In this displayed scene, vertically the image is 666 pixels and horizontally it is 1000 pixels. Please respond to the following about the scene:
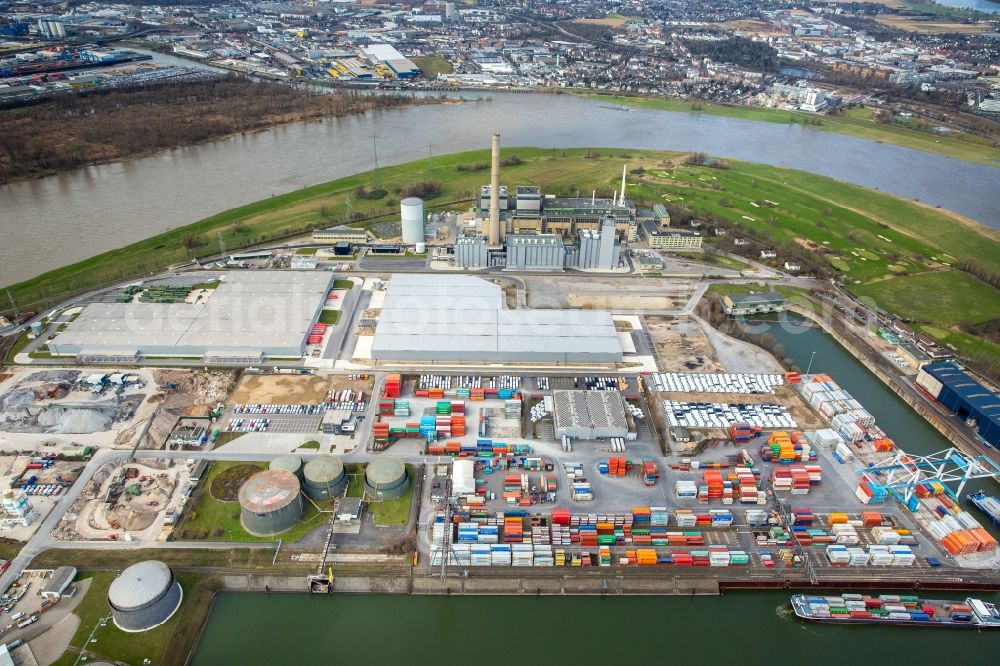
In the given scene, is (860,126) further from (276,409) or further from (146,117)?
(146,117)

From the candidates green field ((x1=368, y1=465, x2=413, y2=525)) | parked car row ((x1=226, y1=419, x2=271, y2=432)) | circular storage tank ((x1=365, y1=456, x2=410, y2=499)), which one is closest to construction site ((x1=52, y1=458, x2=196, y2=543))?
parked car row ((x1=226, y1=419, x2=271, y2=432))

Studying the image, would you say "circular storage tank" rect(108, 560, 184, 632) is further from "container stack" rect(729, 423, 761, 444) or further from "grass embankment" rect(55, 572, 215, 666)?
"container stack" rect(729, 423, 761, 444)

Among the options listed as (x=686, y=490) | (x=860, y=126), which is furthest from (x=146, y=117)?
(x=860, y=126)

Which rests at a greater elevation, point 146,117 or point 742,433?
point 146,117


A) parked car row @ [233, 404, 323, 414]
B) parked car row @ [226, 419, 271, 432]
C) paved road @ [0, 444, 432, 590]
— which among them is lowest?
paved road @ [0, 444, 432, 590]

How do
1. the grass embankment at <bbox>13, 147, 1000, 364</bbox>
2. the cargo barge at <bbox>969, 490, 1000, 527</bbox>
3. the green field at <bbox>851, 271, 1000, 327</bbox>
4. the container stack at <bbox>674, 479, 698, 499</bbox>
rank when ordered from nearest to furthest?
the container stack at <bbox>674, 479, 698, 499</bbox>, the cargo barge at <bbox>969, 490, 1000, 527</bbox>, the green field at <bbox>851, 271, 1000, 327</bbox>, the grass embankment at <bbox>13, 147, 1000, 364</bbox>

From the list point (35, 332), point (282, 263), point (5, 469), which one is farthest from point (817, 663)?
point (35, 332)
